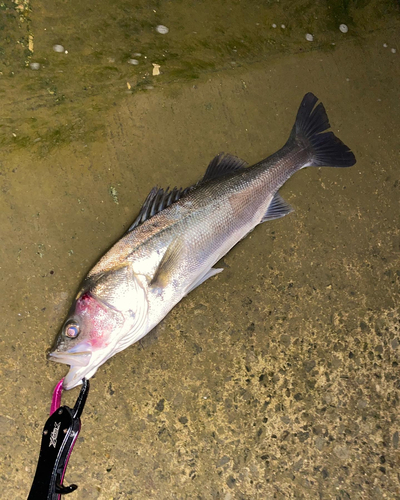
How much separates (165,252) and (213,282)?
0.62 m

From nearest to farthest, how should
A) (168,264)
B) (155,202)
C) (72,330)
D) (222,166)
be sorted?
(72,330), (168,264), (155,202), (222,166)

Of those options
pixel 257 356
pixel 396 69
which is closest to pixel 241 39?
pixel 396 69

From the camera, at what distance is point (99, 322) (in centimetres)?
236

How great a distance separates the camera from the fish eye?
2342 mm

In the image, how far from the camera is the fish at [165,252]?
238 centimetres

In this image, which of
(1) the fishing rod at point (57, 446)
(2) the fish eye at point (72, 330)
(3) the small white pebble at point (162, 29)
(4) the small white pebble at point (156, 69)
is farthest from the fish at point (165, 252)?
(3) the small white pebble at point (162, 29)

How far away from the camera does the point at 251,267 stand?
305 cm

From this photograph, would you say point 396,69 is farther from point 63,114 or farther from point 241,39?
point 63,114

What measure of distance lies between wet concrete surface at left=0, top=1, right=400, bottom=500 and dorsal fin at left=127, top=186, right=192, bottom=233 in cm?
25

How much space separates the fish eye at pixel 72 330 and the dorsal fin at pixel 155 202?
0.76 metres

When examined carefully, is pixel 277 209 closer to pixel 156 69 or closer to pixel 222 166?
pixel 222 166

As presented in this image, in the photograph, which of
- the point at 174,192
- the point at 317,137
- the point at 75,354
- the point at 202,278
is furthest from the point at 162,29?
the point at 75,354

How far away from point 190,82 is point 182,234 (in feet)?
4.44

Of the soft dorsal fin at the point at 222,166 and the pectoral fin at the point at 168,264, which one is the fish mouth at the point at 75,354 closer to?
the pectoral fin at the point at 168,264
